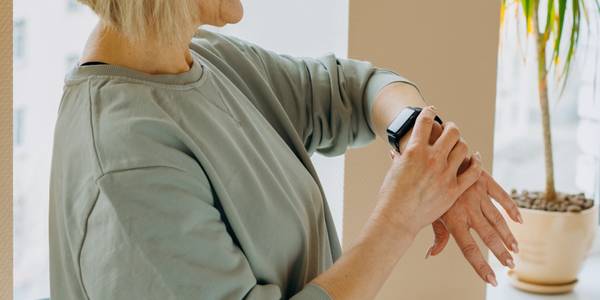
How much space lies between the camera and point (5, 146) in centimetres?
150

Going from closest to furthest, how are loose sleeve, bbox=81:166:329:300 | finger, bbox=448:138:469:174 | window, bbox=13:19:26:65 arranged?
loose sleeve, bbox=81:166:329:300 < finger, bbox=448:138:469:174 < window, bbox=13:19:26:65

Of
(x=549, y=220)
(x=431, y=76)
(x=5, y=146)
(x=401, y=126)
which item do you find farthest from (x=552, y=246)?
(x=5, y=146)

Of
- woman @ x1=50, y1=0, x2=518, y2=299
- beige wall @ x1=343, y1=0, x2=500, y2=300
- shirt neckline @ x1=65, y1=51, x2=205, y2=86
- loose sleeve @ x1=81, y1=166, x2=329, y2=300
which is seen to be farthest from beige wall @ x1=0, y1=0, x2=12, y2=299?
beige wall @ x1=343, y1=0, x2=500, y2=300

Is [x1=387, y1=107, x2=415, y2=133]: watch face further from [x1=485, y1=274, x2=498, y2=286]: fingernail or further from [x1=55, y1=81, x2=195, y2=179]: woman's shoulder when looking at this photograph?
[x1=55, y1=81, x2=195, y2=179]: woman's shoulder

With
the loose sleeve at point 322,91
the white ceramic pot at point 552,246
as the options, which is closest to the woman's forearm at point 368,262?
the loose sleeve at point 322,91

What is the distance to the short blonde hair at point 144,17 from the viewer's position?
1100 millimetres

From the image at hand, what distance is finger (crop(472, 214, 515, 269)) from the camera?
53.2 inches

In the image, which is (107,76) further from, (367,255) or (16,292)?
(16,292)

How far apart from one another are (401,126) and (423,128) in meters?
0.06

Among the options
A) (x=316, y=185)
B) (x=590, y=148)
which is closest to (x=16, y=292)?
(x=316, y=185)

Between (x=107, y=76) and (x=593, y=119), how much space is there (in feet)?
7.56

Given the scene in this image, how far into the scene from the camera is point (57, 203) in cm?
107

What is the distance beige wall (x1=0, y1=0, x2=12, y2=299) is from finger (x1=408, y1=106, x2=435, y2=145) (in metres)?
0.65

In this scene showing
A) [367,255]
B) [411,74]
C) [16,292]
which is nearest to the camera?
[367,255]
